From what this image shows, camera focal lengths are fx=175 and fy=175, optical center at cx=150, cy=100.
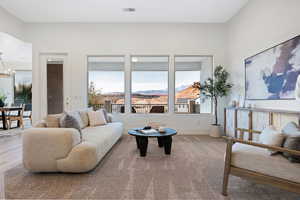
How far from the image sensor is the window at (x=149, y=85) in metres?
5.51

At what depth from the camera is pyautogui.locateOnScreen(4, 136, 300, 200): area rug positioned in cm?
189

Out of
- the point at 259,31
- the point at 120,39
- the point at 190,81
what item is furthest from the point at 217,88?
the point at 120,39

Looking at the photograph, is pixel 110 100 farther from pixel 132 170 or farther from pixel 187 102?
pixel 132 170

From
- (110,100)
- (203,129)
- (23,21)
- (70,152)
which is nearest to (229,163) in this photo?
(70,152)

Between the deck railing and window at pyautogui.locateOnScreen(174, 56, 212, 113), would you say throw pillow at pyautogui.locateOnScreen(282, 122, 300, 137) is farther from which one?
the deck railing

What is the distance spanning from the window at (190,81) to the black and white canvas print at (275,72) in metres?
1.66

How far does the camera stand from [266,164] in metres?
1.69

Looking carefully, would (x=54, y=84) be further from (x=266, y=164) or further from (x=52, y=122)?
(x=266, y=164)

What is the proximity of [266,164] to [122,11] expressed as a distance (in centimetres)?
441

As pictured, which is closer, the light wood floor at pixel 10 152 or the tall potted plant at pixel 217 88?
the light wood floor at pixel 10 152

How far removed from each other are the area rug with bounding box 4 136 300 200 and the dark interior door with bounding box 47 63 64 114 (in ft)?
9.60

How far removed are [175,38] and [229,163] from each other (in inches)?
161

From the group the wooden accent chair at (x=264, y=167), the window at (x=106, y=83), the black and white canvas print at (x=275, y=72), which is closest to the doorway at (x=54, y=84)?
the window at (x=106, y=83)

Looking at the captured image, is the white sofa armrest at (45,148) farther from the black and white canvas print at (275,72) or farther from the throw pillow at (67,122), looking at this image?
the black and white canvas print at (275,72)
